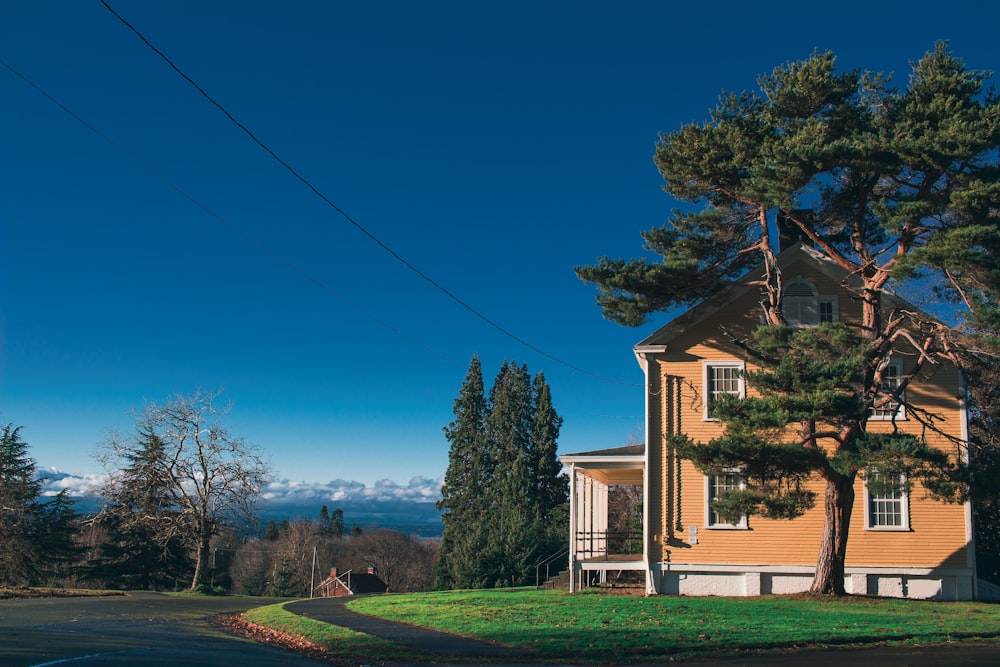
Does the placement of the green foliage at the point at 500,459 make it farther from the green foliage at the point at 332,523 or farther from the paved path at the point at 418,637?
the green foliage at the point at 332,523

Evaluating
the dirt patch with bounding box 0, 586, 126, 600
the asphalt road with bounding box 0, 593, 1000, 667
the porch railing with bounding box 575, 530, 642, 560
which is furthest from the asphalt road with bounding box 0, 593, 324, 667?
the porch railing with bounding box 575, 530, 642, 560

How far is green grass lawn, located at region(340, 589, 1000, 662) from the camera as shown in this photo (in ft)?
42.3

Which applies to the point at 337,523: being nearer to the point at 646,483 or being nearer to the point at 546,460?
the point at 546,460

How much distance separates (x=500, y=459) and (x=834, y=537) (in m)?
38.9

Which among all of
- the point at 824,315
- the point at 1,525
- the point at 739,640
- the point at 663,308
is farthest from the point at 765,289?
the point at 1,525

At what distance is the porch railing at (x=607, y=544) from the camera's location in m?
26.0

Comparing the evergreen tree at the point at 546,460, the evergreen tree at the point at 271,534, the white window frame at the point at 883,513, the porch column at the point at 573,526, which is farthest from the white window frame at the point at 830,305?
the evergreen tree at the point at 271,534

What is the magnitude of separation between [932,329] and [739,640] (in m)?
10.4

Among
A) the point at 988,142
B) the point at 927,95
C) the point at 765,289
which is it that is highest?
the point at 927,95

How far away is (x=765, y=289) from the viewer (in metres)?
23.6

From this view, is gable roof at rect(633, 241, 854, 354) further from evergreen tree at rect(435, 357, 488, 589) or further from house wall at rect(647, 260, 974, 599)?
evergreen tree at rect(435, 357, 488, 589)

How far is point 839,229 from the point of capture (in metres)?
21.9

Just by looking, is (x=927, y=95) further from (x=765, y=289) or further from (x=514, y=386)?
(x=514, y=386)

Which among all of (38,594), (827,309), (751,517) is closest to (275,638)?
(38,594)
